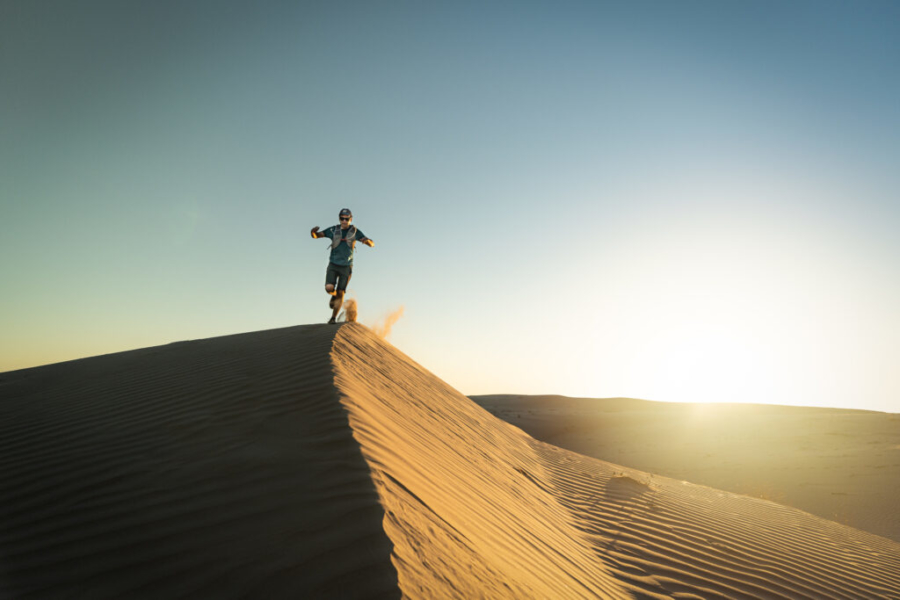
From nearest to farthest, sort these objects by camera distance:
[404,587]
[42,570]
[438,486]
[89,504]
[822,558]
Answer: [404,587]
[42,570]
[89,504]
[438,486]
[822,558]

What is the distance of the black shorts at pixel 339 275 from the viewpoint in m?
8.47

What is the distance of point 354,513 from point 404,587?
60 centimetres

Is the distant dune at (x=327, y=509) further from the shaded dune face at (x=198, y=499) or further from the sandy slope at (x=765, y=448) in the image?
the sandy slope at (x=765, y=448)

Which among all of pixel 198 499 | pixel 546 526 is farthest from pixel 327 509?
pixel 546 526

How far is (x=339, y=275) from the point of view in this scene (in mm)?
8547

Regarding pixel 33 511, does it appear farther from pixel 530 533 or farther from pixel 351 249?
pixel 351 249

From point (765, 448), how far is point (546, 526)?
43.3 feet

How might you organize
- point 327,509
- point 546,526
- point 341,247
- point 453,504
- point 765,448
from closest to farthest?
point 327,509 < point 453,504 < point 546,526 < point 341,247 < point 765,448

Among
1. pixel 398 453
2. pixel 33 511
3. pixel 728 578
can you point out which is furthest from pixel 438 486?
pixel 728 578

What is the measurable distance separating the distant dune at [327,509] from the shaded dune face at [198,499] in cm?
1

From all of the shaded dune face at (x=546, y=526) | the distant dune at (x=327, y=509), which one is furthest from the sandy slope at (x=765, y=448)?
the distant dune at (x=327, y=509)

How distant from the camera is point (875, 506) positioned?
933 centimetres

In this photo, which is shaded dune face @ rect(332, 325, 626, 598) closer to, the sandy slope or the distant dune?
the distant dune

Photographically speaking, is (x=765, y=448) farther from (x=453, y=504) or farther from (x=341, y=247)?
(x=453, y=504)
